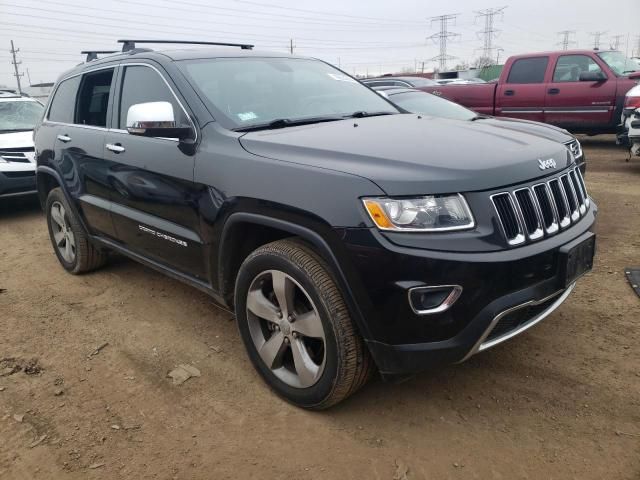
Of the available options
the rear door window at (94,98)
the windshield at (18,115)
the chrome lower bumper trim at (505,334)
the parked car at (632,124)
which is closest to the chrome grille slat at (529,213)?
the chrome lower bumper trim at (505,334)

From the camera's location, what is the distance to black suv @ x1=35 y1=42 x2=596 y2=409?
2.21 meters

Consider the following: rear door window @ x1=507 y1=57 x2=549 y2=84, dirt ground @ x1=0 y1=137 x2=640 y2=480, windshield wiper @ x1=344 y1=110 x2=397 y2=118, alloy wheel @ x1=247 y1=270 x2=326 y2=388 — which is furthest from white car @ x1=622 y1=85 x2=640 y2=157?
alloy wheel @ x1=247 y1=270 x2=326 y2=388

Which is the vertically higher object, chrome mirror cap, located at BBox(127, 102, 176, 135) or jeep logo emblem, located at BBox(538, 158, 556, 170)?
chrome mirror cap, located at BBox(127, 102, 176, 135)

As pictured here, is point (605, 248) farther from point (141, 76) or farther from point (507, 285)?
point (141, 76)

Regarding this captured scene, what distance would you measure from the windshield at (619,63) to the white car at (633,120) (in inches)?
77.4

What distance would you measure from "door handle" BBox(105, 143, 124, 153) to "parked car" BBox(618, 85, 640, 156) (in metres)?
7.26

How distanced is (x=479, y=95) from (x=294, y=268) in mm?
9952

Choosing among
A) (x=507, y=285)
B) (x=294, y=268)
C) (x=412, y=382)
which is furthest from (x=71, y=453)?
(x=507, y=285)

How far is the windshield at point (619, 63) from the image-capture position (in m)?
10.3

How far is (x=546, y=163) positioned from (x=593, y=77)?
29.4ft

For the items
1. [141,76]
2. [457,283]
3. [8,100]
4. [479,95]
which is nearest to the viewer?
[457,283]

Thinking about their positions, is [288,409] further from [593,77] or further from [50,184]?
[593,77]

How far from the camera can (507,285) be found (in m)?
2.23

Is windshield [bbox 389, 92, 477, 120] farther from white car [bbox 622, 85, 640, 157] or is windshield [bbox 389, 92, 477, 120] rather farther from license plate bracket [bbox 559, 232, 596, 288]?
license plate bracket [bbox 559, 232, 596, 288]
